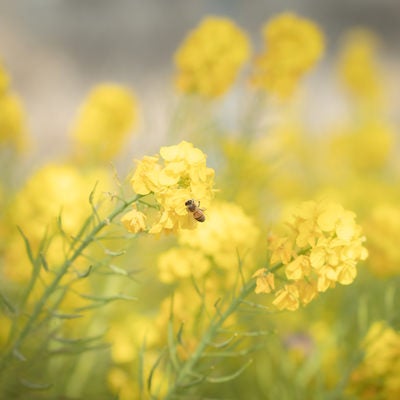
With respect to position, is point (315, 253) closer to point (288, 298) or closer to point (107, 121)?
point (288, 298)

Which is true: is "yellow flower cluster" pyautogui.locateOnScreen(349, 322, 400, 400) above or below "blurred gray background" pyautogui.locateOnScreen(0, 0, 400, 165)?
below

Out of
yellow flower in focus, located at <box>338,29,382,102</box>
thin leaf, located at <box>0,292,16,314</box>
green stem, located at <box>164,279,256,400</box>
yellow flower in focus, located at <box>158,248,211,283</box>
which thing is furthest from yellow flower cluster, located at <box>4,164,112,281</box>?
yellow flower in focus, located at <box>338,29,382,102</box>

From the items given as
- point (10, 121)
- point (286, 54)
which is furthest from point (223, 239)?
point (10, 121)

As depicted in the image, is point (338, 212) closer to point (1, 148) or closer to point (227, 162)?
point (227, 162)

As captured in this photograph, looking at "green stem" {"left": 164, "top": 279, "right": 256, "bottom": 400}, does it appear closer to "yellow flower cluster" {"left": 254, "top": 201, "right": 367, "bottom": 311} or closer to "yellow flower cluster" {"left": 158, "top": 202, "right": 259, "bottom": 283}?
"yellow flower cluster" {"left": 254, "top": 201, "right": 367, "bottom": 311}

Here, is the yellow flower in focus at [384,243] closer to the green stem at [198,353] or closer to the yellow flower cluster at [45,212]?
the green stem at [198,353]

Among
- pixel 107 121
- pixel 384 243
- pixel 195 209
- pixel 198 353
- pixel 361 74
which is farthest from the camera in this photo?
pixel 361 74

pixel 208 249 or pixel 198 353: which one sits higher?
pixel 208 249
